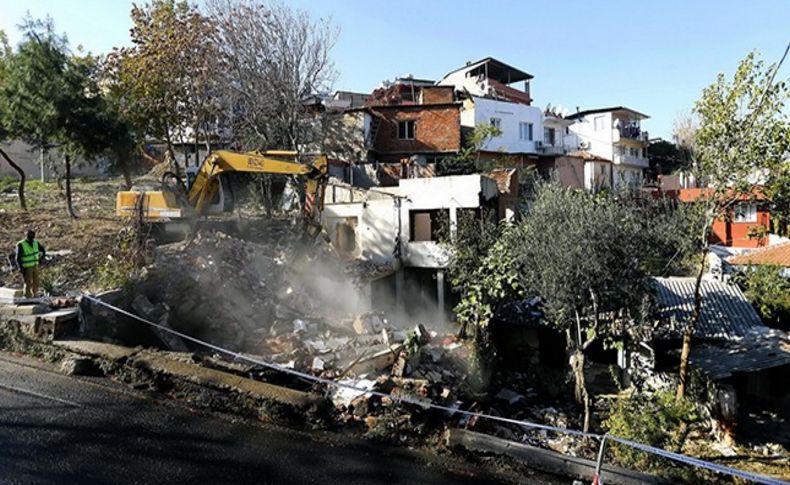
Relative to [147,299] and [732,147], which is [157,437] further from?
[732,147]

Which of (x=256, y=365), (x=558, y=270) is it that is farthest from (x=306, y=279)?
(x=558, y=270)

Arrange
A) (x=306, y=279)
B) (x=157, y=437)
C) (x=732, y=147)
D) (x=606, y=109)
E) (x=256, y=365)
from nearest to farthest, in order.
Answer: (x=157, y=437) → (x=256, y=365) → (x=732, y=147) → (x=306, y=279) → (x=606, y=109)

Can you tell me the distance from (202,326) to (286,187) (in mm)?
13580

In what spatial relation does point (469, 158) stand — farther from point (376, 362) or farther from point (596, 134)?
point (596, 134)

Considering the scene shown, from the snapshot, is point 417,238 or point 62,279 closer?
point 62,279

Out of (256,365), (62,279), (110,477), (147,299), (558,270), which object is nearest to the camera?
(110,477)

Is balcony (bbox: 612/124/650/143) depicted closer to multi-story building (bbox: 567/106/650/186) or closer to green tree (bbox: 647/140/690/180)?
multi-story building (bbox: 567/106/650/186)

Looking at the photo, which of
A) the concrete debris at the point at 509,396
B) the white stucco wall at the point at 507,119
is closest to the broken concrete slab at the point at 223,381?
the concrete debris at the point at 509,396

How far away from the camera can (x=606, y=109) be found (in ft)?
135

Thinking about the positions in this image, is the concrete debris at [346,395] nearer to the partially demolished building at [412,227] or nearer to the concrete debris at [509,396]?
the concrete debris at [509,396]

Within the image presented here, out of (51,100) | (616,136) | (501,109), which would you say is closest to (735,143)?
(51,100)

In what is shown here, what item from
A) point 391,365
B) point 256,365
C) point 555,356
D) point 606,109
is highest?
point 606,109

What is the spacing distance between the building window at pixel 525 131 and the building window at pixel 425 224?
18.9 metres

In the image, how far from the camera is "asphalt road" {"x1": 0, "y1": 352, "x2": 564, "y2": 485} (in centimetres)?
507
